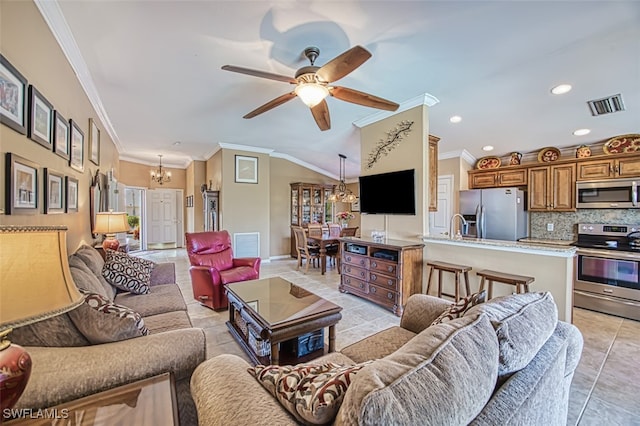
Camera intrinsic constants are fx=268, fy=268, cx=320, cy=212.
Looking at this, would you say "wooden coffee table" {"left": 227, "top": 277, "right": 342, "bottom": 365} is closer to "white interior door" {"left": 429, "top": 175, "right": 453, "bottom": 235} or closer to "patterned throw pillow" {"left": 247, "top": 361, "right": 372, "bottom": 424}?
"patterned throw pillow" {"left": 247, "top": 361, "right": 372, "bottom": 424}

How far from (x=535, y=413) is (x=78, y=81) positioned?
4.31 m

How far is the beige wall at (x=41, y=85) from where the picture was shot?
1.44 m

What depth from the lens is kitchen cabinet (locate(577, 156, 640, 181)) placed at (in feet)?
11.7

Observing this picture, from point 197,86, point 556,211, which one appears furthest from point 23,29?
point 556,211

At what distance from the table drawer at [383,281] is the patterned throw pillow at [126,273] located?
267 centimetres

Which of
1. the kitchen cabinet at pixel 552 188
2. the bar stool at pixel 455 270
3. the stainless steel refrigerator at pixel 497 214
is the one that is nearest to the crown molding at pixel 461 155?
the stainless steel refrigerator at pixel 497 214

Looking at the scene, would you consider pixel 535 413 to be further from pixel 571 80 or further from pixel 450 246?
pixel 571 80

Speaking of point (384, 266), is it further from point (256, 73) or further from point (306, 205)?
point (306, 205)

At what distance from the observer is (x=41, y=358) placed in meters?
1.11

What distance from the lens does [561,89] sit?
119 inches

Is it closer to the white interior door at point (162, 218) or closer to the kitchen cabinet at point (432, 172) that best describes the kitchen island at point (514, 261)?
the kitchen cabinet at point (432, 172)

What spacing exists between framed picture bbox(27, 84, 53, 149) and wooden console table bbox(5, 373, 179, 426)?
1635mm

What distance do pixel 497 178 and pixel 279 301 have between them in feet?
15.2

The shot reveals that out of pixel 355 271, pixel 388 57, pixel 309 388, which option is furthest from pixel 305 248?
pixel 309 388
